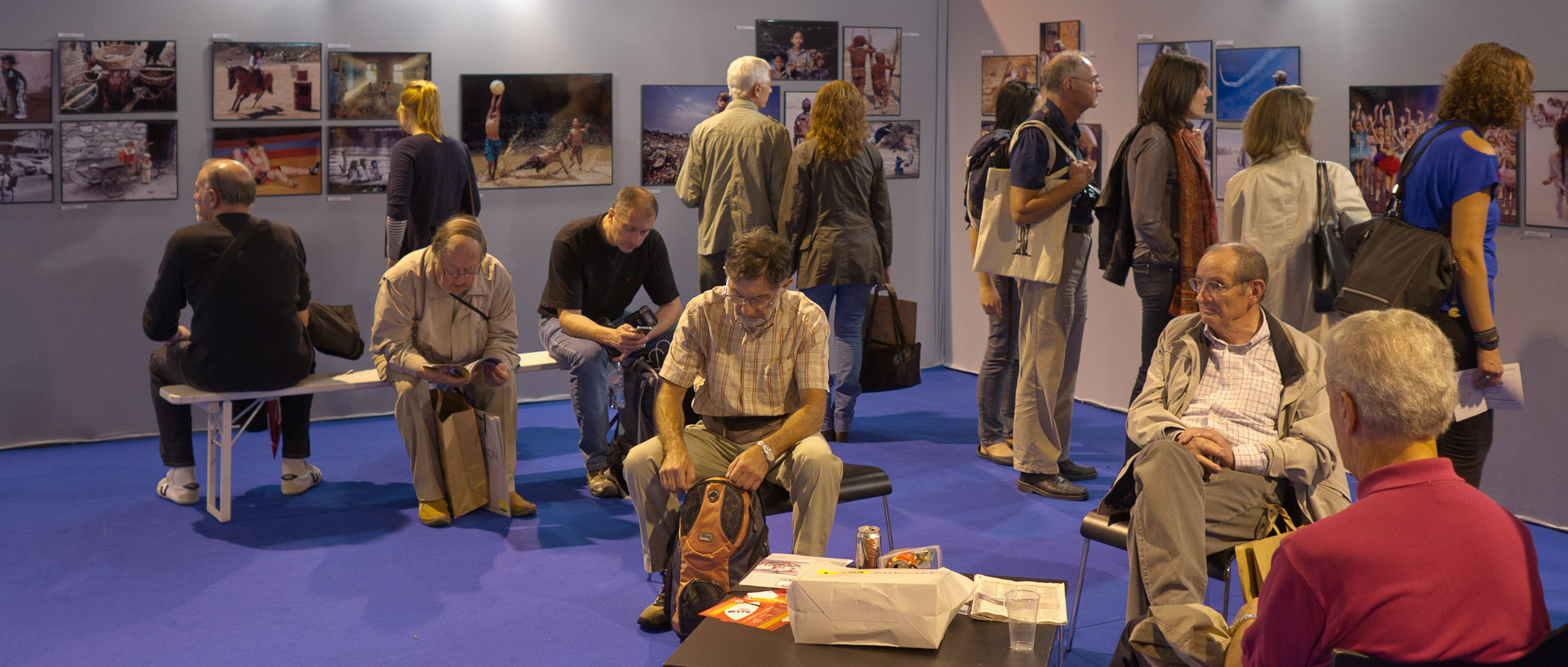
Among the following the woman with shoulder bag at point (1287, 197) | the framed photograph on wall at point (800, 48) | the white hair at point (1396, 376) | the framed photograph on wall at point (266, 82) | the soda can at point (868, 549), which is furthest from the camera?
the framed photograph on wall at point (800, 48)

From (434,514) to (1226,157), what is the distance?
3871 mm

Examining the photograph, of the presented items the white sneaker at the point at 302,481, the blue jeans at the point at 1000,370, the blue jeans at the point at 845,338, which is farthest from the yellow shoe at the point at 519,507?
the blue jeans at the point at 1000,370

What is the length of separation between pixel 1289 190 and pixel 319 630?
11.2ft

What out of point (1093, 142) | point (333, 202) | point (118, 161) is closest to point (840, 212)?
point (1093, 142)

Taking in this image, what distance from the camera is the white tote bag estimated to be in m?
4.74

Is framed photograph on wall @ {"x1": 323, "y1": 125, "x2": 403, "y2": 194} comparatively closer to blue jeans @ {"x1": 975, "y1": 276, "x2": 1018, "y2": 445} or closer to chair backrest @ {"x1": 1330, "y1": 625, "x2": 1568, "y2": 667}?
blue jeans @ {"x1": 975, "y1": 276, "x2": 1018, "y2": 445}

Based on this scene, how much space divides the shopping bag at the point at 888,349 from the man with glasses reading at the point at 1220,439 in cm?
233

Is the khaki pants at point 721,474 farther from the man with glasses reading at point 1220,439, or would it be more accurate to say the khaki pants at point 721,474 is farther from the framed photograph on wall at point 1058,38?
the framed photograph on wall at point 1058,38

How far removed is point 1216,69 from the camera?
582 centimetres

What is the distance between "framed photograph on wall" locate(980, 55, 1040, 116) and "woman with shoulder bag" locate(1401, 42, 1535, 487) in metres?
3.39

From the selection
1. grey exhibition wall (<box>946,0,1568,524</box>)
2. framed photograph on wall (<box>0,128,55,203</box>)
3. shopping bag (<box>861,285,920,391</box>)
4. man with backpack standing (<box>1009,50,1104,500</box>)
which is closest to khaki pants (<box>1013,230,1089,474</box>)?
man with backpack standing (<box>1009,50,1104,500</box>)

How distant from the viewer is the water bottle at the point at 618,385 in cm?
494

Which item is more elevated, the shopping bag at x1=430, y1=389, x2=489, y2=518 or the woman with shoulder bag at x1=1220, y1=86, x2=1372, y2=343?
the woman with shoulder bag at x1=1220, y1=86, x2=1372, y2=343

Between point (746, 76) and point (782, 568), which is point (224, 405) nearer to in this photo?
point (746, 76)
